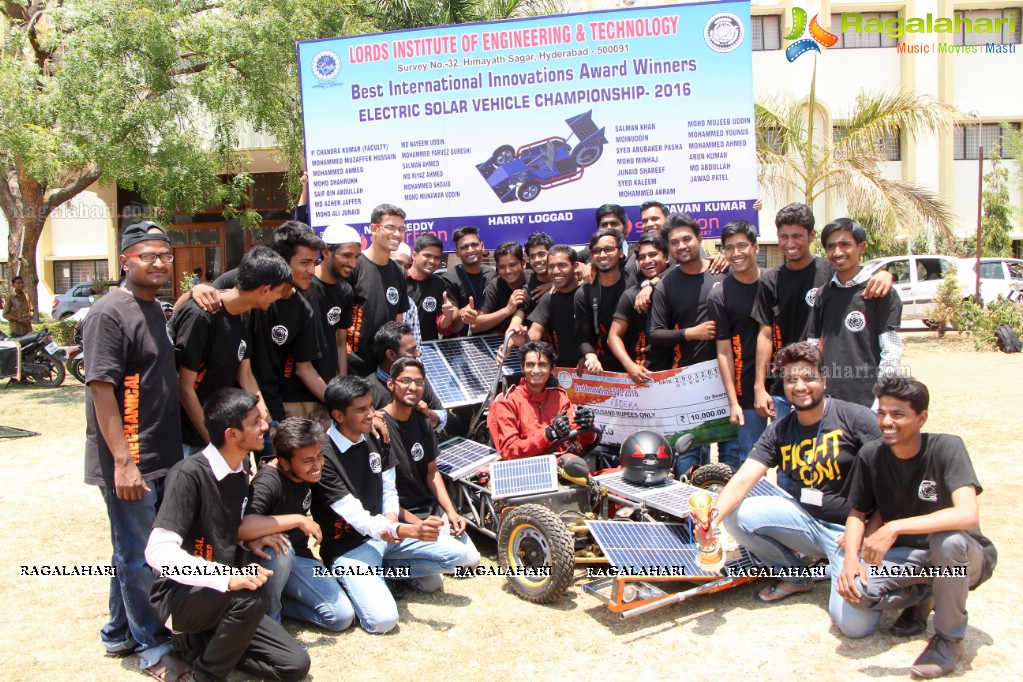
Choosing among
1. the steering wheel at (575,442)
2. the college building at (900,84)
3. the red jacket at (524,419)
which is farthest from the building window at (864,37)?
the red jacket at (524,419)

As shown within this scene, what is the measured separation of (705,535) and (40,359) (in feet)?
41.4

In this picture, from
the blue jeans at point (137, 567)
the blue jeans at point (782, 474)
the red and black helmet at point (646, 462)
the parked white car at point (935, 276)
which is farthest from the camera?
the parked white car at point (935, 276)

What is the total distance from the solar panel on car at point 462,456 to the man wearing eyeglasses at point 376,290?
78 cm

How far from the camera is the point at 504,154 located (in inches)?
290

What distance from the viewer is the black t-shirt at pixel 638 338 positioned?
5875 millimetres

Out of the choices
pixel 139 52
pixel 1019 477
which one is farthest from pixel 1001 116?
pixel 139 52


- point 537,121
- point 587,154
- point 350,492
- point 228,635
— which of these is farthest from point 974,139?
point 228,635

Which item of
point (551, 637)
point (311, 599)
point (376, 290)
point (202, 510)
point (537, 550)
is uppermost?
point (376, 290)

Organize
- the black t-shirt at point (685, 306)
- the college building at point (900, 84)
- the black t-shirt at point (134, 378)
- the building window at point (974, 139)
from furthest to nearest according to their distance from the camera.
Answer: the building window at point (974, 139) < the college building at point (900, 84) < the black t-shirt at point (685, 306) < the black t-shirt at point (134, 378)

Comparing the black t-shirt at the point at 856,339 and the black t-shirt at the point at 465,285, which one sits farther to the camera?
the black t-shirt at the point at 465,285

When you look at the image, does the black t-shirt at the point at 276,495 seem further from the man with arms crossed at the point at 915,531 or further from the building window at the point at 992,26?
the building window at the point at 992,26

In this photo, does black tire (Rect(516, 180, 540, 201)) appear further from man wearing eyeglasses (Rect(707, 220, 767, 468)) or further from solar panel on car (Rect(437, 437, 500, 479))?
solar panel on car (Rect(437, 437, 500, 479))

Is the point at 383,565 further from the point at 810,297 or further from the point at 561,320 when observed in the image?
the point at 810,297

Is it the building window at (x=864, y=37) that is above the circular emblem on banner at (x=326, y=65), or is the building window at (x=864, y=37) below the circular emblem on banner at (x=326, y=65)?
above
